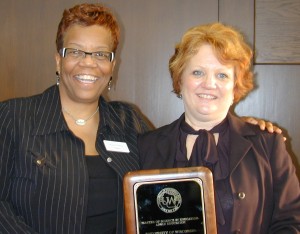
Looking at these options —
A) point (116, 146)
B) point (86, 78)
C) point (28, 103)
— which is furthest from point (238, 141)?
point (28, 103)

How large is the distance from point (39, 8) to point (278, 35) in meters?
1.58

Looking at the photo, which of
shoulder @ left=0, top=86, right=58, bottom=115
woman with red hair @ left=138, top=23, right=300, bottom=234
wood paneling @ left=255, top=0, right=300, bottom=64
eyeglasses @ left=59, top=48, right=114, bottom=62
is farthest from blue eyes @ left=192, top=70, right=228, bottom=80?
wood paneling @ left=255, top=0, right=300, bottom=64

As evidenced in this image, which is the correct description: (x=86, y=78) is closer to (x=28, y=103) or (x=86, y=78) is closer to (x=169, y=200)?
(x=28, y=103)

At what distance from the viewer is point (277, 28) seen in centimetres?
235

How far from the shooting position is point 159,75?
2.43 meters

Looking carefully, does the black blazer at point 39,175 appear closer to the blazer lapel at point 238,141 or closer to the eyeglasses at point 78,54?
the eyeglasses at point 78,54

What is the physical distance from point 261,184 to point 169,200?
1.23 ft

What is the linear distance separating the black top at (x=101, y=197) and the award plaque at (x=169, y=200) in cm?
26

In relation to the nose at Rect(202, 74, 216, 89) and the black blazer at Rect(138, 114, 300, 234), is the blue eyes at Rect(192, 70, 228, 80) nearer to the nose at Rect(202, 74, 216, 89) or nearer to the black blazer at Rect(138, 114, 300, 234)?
the nose at Rect(202, 74, 216, 89)

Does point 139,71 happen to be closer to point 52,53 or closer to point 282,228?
point 52,53

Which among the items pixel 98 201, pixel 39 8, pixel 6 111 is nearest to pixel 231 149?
pixel 98 201

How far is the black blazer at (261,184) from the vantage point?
1357mm

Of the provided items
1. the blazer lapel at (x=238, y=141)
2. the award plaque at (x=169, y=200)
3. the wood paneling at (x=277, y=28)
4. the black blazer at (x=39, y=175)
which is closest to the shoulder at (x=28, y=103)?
the black blazer at (x=39, y=175)

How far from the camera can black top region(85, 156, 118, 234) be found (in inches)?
58.7
